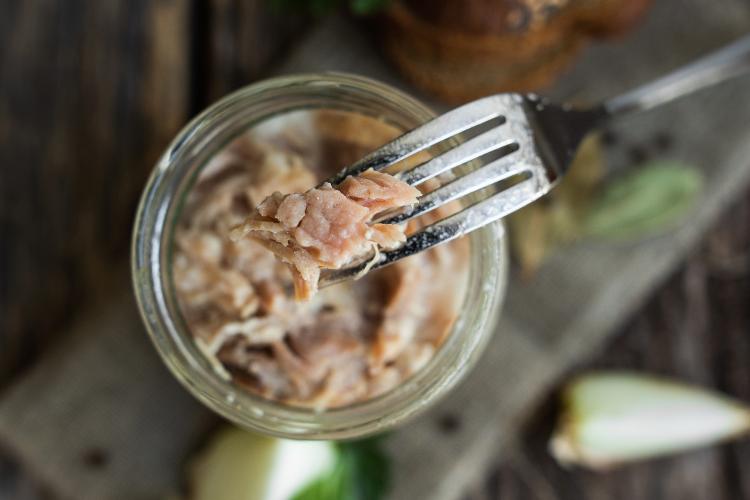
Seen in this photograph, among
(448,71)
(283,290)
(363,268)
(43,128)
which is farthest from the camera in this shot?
(43,128)

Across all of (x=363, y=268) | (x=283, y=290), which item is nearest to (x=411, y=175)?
(x=363, y=268)

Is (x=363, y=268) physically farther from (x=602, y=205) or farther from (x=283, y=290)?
(x=602, y=205)

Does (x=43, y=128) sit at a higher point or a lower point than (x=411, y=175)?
higher

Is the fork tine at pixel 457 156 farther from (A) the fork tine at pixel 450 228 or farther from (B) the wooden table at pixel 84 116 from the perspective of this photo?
(B) the wooden table at pixel 84 116

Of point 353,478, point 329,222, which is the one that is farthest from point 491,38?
point 353,478

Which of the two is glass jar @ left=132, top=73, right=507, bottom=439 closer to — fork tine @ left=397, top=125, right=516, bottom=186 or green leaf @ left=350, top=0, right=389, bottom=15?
fork tine @ left=397, top=125, right=516, bottom=186

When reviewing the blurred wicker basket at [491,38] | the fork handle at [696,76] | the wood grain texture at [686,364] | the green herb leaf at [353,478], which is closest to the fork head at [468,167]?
the blurred wicker basket at [491,38]

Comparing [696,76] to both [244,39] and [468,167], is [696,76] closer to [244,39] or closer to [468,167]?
[468,167]
